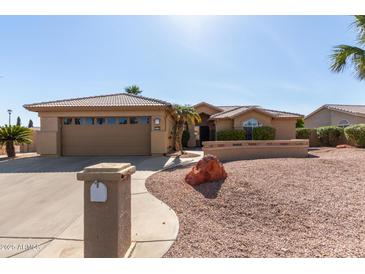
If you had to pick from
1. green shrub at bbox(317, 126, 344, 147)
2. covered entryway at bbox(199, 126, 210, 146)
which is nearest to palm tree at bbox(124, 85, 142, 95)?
covered entryway at bbox(199, 126, 210, 146)

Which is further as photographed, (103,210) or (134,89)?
(134,89)

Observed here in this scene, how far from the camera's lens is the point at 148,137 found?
14758 mm

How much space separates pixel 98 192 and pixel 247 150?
10.0 meters

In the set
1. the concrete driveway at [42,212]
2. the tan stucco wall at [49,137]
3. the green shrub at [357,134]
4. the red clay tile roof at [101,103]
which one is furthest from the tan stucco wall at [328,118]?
the tan stucco wall at [49,137]

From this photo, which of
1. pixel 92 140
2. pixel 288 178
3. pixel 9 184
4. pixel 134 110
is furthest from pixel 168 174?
pixel 92 140

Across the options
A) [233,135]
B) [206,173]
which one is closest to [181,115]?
[233,135]

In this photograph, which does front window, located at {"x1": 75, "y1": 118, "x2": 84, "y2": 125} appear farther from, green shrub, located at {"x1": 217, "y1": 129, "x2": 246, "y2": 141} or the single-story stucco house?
green shrub, located at {"x1": 217, "y1": 129, "x2": 246, "y2": 141}

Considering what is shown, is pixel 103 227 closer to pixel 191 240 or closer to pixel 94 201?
pixel 94 201

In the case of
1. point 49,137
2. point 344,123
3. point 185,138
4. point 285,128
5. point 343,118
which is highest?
point 343,118

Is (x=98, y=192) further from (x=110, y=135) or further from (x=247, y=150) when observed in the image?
(x=110, y=135)

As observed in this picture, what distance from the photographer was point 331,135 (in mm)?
20859

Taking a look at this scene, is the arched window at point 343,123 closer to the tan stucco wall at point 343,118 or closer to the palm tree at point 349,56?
the tan stucco wall at point 343,118

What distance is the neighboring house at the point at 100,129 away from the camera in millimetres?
14586

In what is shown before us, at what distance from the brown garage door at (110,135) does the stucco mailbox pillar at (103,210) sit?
11.6m
